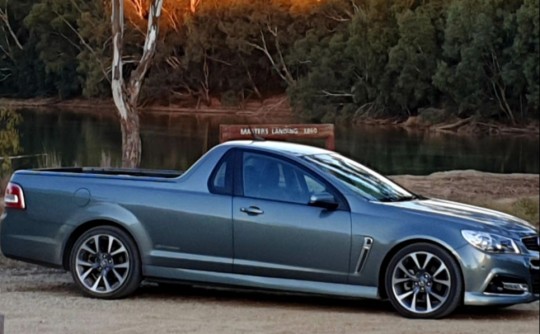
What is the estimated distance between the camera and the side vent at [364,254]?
8.65m

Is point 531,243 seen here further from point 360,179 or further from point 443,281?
point 360,179

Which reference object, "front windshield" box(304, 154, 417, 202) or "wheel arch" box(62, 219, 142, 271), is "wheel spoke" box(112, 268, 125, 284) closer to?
"wheel arch" box(62, 219, 142, 271)

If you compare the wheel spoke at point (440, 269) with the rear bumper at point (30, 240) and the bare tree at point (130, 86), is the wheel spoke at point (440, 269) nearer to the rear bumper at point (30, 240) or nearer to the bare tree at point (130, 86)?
the rear bumper at point (30, 240)

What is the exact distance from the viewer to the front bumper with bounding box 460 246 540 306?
831 centimetres

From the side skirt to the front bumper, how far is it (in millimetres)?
757

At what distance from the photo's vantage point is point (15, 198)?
385 inches

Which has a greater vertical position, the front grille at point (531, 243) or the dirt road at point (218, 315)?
the front grille at point (531, 243)

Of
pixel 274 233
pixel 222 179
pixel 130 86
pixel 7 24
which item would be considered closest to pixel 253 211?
pixel 274 233

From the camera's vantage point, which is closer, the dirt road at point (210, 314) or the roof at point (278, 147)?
the dirt road at point (210, 314)

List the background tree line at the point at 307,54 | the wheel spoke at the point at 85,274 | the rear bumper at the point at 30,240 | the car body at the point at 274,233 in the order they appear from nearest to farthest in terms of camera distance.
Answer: the car body at the point at 274,233
the wheel spoke at the point at 85,274
the rear bumper at the point at 30,240
the background tree line at the point at 307,54

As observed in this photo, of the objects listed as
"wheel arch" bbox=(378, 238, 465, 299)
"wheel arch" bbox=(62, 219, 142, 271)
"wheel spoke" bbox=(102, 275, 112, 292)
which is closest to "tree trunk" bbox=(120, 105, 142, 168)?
"wheel arch" bbox=(62, 219, 142, 271)

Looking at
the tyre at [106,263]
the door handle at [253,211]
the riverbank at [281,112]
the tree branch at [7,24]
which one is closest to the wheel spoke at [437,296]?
the door handle at [253,211]

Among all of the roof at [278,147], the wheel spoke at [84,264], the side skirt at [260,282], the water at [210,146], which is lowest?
the water at [210,146]

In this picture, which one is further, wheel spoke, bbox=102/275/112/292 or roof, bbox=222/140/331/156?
roof, bbox=222/140/331/156
